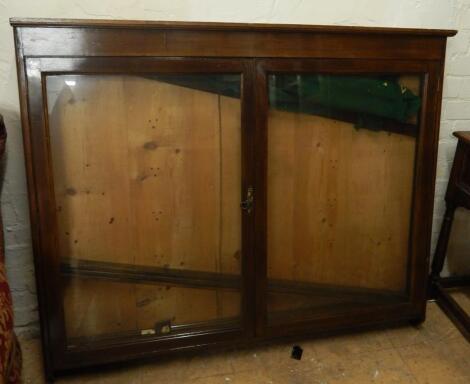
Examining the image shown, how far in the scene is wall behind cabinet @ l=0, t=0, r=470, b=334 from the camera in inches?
60.5

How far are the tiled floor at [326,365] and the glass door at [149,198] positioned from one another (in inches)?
5.6

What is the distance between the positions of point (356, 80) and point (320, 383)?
1.02 meters

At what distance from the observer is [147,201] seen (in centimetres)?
149

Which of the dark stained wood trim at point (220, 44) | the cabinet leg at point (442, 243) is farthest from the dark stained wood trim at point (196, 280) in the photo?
the dark stained wood trim at point (220, 44)

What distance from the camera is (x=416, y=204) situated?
1.69 meters

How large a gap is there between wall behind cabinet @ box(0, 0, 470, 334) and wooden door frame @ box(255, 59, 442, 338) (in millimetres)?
312

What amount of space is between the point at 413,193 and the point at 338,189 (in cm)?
28

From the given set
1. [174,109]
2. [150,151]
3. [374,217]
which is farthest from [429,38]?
[150,151]

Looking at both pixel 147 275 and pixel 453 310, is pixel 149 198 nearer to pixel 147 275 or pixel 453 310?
pixel 147 275

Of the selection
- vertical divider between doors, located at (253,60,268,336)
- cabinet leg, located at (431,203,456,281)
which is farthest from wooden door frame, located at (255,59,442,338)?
cabinet leg, located at (431,203,456,281)

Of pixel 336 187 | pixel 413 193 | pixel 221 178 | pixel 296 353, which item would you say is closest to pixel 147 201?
pixel 221 178

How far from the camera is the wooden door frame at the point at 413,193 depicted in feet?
4.82

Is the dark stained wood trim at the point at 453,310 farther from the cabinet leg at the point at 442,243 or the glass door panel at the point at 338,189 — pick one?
the glass door panel at the point at 338,189

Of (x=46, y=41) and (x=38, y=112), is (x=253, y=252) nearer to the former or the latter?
(x=38, y=112)
